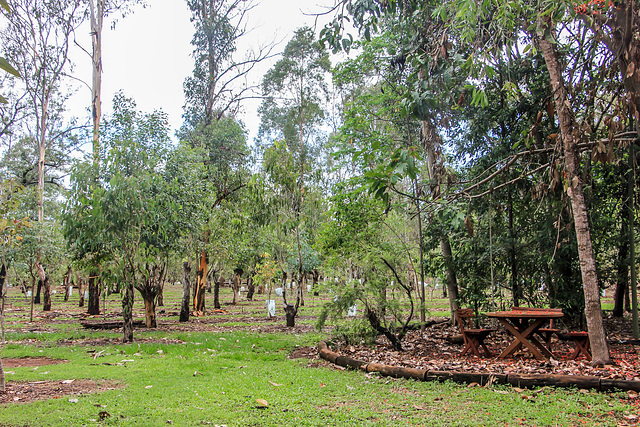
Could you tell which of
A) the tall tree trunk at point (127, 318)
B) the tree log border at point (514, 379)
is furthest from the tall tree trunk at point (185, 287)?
the tree log border at point (514, 379)

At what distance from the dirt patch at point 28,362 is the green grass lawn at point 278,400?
525mm

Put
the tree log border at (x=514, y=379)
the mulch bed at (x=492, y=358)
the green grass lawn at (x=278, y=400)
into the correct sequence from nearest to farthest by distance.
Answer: the green grass lawn at (x=278, y=400) < the tree log border at (x=514, y=379) < the mulch bed at (x=492, y=358)

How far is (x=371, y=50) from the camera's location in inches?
539

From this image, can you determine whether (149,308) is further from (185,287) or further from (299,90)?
(299,90)

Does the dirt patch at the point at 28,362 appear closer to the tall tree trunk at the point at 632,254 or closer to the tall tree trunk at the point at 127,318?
the tall tree trunk at the point at 127,318

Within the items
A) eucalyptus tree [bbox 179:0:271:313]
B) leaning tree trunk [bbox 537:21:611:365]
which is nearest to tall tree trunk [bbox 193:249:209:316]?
eucalyptus tree [bbox 179:0:271:313]

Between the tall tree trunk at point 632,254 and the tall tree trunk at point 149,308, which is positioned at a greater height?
the tall tree trunk at point 632,254

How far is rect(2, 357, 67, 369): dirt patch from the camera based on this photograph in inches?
319

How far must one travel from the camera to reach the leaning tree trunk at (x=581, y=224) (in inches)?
242

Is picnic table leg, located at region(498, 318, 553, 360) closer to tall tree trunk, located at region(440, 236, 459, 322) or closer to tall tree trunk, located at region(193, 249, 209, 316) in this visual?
tall tree trunk, located at region(440, 236, 459, 322)

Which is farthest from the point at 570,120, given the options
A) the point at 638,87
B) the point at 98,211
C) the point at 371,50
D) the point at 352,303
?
the point at 98,211

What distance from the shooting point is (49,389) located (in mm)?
5953

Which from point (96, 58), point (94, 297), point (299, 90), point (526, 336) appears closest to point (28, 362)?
point (526, 336)

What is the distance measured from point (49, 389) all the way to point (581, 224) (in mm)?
7486
